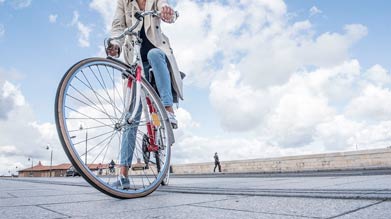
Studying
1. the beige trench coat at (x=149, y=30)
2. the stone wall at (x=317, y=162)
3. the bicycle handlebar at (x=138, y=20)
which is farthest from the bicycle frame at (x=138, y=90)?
the stone wall at (x=317, y=162)

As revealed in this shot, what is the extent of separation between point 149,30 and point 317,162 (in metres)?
17.4

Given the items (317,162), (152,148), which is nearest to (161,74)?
(152,148)

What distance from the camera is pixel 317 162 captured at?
717 inches

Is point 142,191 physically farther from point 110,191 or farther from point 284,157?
point 284,157

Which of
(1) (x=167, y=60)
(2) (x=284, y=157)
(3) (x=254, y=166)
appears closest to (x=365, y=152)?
(2) (x=284, y=157)

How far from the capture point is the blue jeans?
2695 millimetres

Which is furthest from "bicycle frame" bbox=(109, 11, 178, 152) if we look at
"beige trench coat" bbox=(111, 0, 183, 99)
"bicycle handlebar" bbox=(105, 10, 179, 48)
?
"beige trench coat" bbox=(111, 0, 183, 99)

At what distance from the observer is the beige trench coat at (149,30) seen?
3043 millimetres

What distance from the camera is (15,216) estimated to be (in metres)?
1.48

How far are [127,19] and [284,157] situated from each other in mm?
18585

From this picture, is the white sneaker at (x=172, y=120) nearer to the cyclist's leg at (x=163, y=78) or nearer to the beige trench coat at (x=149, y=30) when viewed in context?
the cyclist's leg at (x=163, y=78)

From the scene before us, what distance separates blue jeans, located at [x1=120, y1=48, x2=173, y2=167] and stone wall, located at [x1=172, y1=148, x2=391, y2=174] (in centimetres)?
1130

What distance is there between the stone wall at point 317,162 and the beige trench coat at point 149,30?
11197mm

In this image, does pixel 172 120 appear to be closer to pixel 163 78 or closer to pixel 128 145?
pixel 163 78
